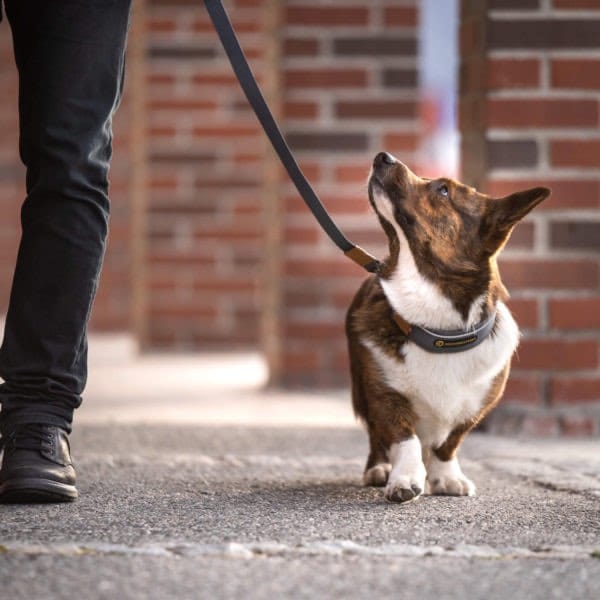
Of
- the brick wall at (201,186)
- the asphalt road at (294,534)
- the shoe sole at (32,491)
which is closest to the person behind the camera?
the asphalt road at (294,534)

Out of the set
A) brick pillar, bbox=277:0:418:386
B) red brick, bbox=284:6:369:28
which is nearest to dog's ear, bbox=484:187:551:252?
brick pillar, bbox=277:0:418:386

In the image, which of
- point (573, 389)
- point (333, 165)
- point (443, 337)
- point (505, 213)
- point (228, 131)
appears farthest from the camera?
point (228, 131)

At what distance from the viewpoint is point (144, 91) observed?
729 cm

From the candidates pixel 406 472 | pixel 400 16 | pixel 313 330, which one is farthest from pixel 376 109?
pixel 406 472

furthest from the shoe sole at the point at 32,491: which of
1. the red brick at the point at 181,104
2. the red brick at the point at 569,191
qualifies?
the red brick at the point at 181,104

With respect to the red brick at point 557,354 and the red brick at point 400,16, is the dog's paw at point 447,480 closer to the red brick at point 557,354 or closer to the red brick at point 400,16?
the red brick at point 557,354

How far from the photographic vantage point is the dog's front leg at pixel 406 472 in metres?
2.49

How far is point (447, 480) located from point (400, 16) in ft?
9.79

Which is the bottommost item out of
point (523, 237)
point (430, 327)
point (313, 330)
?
point (313, 330)

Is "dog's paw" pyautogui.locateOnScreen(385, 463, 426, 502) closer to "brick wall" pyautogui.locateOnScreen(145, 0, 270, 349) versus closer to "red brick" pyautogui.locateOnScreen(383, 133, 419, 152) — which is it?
"red brick" pyautogui.locateOnScreen(383, 133, 419, 152)

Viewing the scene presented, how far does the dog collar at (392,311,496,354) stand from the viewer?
263cm

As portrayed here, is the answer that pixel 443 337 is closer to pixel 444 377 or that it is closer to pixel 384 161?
pixel 444 377

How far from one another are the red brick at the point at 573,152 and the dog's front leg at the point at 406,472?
1.48m

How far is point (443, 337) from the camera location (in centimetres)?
263
